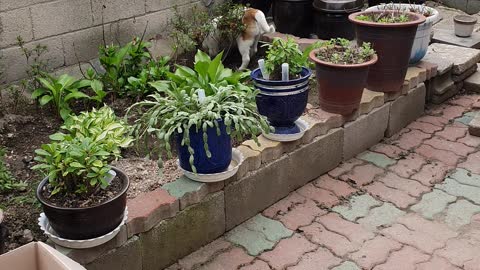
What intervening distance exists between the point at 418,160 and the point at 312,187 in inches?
31.2

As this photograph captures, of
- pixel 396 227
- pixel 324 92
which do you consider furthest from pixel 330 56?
pixel 396 227

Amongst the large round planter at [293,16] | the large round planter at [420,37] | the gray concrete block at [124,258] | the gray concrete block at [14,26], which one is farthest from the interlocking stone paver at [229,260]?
the large round planter at [293,16]

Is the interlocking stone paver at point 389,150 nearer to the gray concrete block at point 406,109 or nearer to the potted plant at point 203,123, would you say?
the gray concrete block at point 406,109

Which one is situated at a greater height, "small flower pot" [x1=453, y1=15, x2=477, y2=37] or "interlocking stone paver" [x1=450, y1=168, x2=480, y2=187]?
"small flower pot" [x1=453, y1=15, x2=477, y2=37]

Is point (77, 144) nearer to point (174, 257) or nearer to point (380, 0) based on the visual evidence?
point (174, 257)

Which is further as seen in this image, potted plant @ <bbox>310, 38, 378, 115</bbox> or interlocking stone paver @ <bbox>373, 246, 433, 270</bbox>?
potted plant @ <bbox>310, 38, 378, 115</bbox>

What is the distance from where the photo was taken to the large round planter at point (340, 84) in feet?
12.2

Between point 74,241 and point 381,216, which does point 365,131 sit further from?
point 74,241

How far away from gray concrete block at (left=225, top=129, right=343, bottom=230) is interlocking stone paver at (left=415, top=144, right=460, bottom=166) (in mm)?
600

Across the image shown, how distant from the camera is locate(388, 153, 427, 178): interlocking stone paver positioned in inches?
152

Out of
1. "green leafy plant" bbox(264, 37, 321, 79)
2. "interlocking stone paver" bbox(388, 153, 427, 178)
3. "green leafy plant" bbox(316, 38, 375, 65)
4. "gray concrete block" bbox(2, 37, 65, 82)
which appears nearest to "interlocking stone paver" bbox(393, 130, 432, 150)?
"interlocking stone paver" bbox(388, 153, 427, 178)

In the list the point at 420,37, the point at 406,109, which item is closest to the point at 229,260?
the point at 406,109

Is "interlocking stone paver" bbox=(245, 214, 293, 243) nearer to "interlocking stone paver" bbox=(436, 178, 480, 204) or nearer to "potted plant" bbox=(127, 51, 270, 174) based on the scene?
→ "potted plant" bbox=(127, 51, 270, 174)

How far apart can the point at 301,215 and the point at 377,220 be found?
419mm
